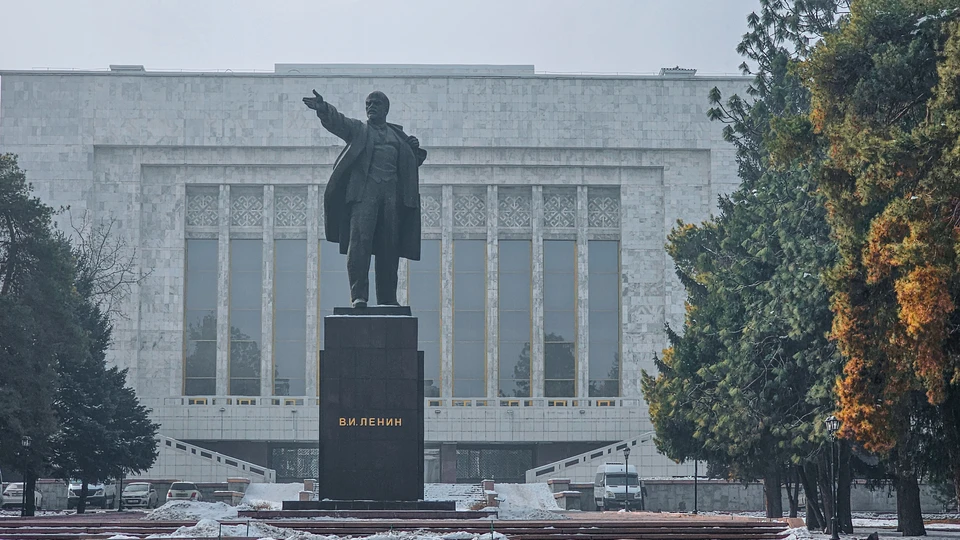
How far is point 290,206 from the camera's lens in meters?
66.6

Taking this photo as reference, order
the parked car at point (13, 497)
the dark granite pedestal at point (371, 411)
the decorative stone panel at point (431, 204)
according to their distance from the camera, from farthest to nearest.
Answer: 1. the decorative stone panel at point (431, 204)
2. the parked car at point (13, 497)
3. the dark granite pedestal at point (371, 411)

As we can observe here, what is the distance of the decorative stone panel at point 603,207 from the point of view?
67250 mm

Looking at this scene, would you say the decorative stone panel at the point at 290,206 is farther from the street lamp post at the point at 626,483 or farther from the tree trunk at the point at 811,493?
the tree trunk at the point at 811,493

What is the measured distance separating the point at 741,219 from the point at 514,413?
29265 millimetres

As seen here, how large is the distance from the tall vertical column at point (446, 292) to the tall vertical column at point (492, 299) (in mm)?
1762

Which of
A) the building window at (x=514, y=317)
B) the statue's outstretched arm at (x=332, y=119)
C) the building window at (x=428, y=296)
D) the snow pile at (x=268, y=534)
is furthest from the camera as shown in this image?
the building window at (x=428, y=296)

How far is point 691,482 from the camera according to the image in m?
51.2

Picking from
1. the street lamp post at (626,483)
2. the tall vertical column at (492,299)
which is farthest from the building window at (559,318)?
the street lamp post at (626,483)

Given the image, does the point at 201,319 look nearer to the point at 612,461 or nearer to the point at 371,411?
the point at 612,461

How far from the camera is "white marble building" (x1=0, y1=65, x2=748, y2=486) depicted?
65312 mm

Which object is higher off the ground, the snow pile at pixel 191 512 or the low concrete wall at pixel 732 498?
the snow pile at pixel 191 512

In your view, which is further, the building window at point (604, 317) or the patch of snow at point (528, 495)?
the building window at point (604, 317)

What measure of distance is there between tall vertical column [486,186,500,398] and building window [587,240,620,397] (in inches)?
174

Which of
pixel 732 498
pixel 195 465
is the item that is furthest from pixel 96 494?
pixel 732 498
